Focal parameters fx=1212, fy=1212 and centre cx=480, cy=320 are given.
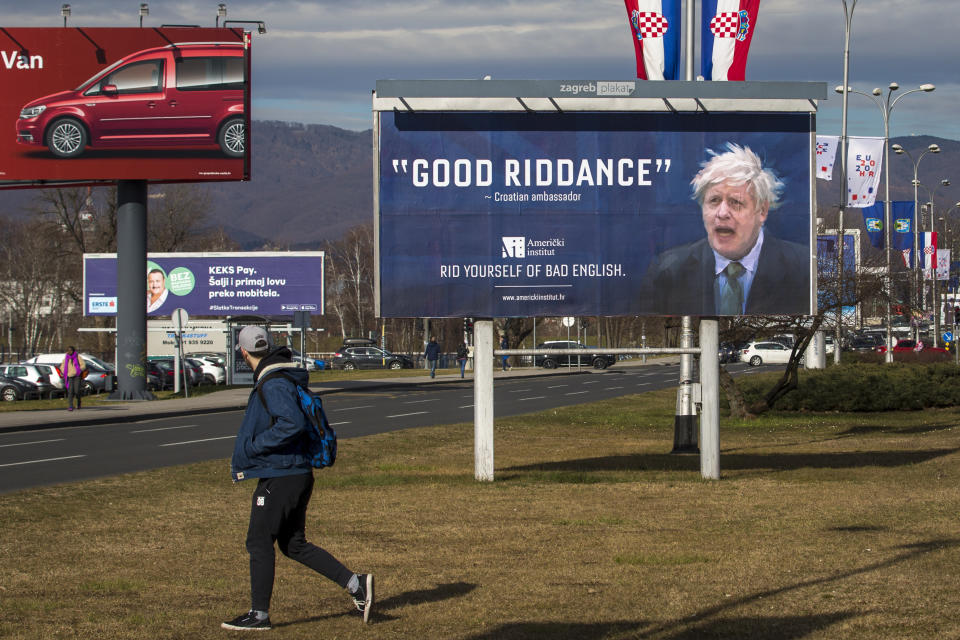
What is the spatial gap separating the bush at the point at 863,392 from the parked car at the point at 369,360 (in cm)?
4838

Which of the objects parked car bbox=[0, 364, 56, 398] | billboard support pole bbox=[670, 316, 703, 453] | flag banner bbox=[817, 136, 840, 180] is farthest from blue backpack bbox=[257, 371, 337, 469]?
parked car bbox=[0, 364, 56, 398]

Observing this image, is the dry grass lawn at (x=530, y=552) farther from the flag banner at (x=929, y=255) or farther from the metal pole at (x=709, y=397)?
the flag banner at (x=929, y=255)

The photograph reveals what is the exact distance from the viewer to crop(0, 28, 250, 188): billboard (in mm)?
34281

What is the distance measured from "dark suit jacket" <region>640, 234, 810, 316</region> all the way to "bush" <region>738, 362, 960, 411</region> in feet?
49.9

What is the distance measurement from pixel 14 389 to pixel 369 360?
37162 millimetres

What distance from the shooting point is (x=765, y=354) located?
71.0m

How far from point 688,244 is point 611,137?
4.99 feet

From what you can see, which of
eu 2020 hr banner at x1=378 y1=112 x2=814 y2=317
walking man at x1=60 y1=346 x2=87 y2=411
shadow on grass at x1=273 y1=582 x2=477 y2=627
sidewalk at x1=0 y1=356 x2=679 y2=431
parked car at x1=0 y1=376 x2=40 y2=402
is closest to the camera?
shadow on grass at x1=273 y1=582 x2=477 y2=627

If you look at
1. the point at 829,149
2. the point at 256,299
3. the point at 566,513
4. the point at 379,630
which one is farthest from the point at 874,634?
the point at 256,299

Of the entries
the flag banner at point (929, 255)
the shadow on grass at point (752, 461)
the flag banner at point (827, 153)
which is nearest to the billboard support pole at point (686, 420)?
the shadow on grass at point (752, 461)

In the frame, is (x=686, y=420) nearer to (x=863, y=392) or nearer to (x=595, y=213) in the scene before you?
(x=595, y=213)

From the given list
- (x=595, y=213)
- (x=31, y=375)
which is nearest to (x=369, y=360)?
(x=31, y=375)

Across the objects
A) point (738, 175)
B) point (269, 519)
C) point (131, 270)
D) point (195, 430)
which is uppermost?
point (738, 175)

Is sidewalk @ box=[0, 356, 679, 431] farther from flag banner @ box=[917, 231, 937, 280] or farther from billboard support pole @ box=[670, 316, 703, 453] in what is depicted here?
flag banner @ box=[917, 231, 937, 280]
